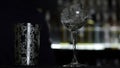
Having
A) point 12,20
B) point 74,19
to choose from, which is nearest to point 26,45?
point 74,19

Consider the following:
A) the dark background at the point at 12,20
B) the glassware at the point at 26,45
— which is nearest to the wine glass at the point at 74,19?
the glassware at the point at 26,45

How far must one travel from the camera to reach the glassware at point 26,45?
1.07 m

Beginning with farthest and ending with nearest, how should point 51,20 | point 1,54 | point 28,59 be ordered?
1. point 51,20
2. point 1,54
3. point 28,59

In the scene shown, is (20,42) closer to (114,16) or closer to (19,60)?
(19,60)

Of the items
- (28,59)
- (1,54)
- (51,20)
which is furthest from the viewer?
(51,20)

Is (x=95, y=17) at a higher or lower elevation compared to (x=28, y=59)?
higher

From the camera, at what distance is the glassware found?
3.51ft

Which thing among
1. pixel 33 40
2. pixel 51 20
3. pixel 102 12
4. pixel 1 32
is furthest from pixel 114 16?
pixel 33 40

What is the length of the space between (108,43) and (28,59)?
13.7 feet

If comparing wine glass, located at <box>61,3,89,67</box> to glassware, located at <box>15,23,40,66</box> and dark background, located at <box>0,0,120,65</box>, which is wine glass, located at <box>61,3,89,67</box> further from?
dark background, located at <box>0,0,120,65</box>

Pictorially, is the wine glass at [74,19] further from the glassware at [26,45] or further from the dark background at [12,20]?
the dark background at [12,20]

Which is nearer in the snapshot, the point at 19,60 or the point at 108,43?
the point at 19,60

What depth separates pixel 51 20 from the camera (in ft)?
16.8

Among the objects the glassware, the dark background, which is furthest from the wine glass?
→ the dark background
